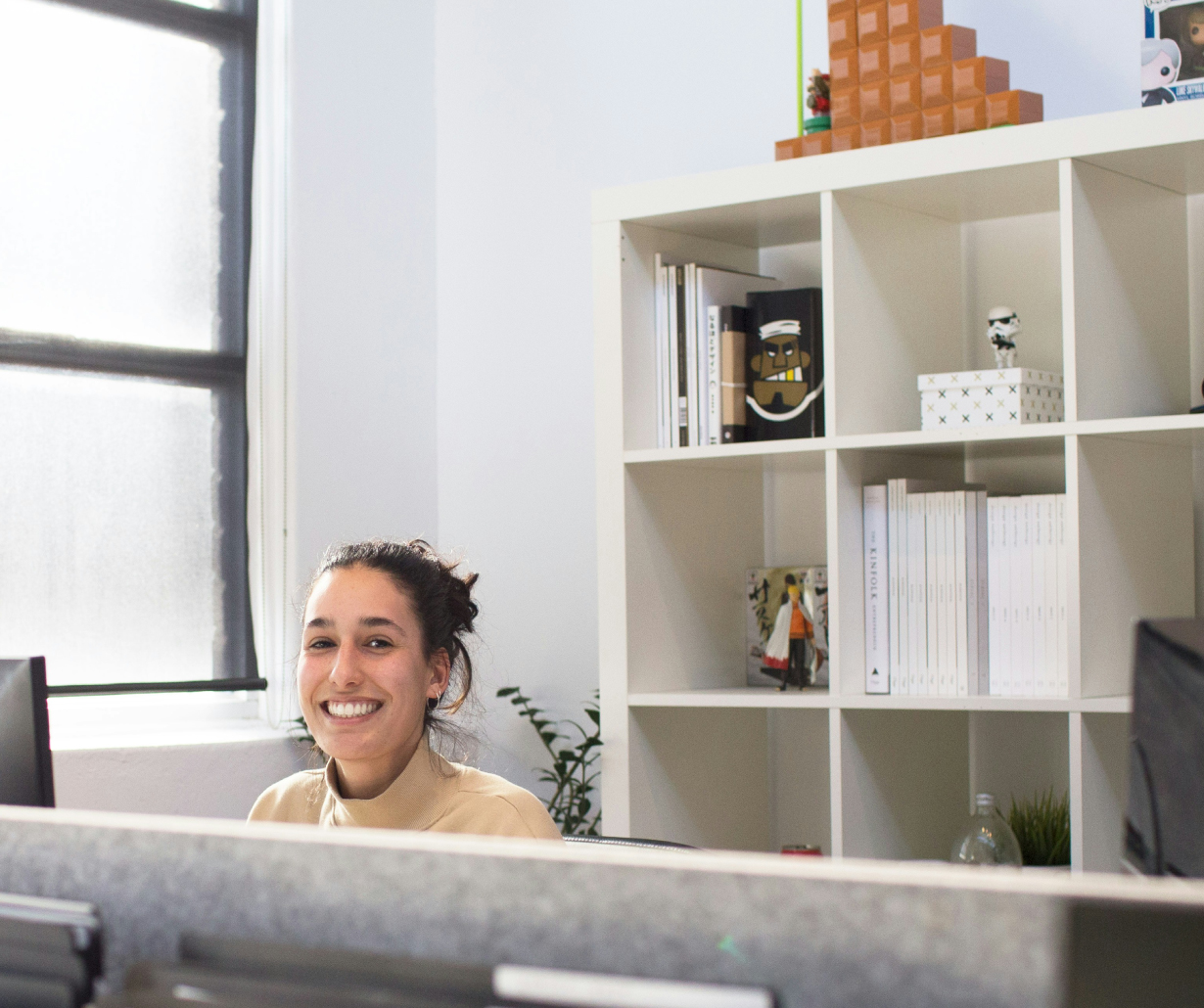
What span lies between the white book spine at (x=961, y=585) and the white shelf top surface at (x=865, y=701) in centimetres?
6

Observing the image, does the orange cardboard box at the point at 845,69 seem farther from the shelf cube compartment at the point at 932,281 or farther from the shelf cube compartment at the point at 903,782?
the shelf cube compartment at the point at 903,782

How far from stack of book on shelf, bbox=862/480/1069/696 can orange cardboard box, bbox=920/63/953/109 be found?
2.08 feet

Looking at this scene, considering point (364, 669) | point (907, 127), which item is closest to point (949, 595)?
point (907, 127)

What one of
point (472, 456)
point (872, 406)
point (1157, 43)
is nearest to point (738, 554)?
point (872, 406)

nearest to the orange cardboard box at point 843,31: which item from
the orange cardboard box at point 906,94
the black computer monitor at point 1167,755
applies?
the orange cardboard box at point 906,94

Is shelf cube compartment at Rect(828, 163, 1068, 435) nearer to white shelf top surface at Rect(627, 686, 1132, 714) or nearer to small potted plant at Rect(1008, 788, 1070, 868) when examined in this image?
Answer: white shelf top surface at Rect(627, 686, 1132, 714)

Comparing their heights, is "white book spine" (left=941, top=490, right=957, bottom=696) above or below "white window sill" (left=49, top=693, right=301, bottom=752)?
above

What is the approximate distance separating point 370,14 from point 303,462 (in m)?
1.17

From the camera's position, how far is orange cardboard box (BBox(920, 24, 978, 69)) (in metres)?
2.26

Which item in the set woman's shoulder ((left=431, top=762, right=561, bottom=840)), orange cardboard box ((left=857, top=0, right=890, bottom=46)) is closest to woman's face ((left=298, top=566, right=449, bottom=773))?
woman's shoulder ((left=431, top=762, right=561, bottom=840))

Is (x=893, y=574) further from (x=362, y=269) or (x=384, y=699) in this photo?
(x=362, y=269)

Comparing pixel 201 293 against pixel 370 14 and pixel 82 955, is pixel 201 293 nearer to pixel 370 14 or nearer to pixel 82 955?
pixel 370 14

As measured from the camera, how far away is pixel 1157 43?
6.96 ft

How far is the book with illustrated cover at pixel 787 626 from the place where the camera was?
8.21 ft
